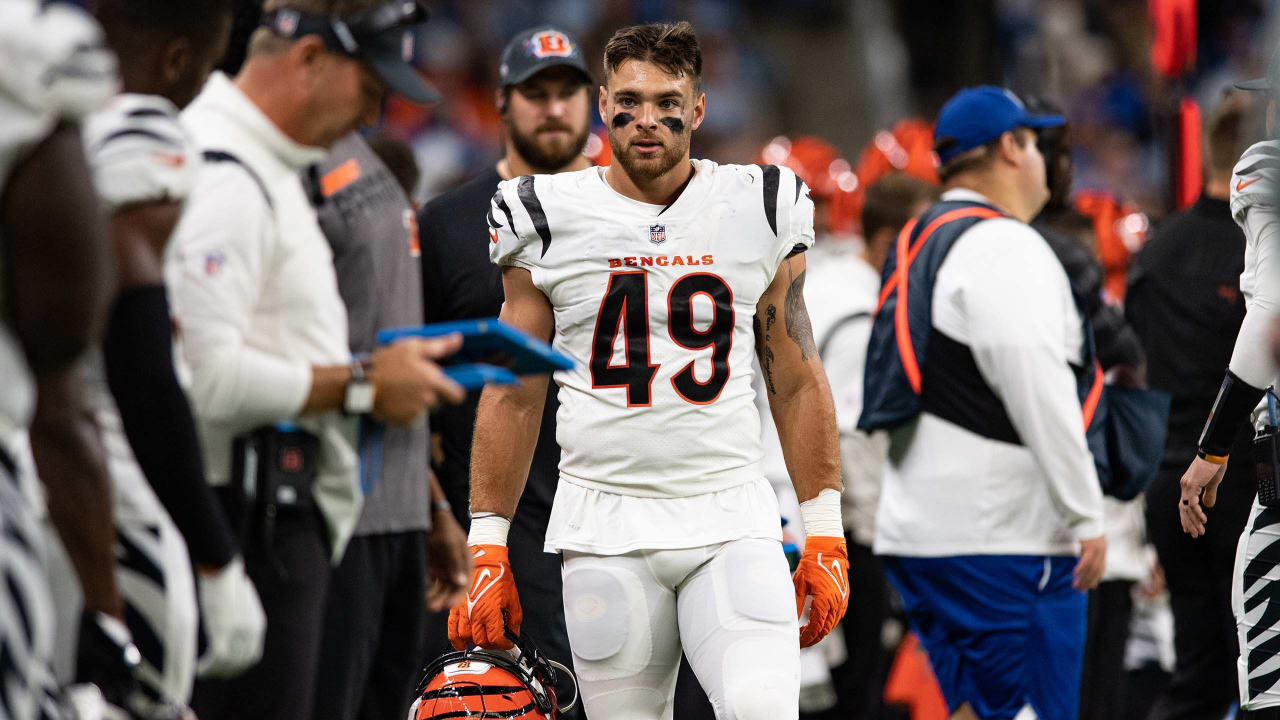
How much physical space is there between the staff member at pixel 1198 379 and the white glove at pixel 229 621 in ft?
11.4

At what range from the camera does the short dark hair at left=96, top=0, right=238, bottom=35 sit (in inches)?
122

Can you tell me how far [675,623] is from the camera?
13.0ft

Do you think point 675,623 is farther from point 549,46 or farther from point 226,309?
point 549,46

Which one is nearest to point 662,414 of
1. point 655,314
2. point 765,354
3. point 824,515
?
point 655,314

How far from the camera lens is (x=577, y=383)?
4020mm

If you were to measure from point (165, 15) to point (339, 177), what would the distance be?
25.3 inches

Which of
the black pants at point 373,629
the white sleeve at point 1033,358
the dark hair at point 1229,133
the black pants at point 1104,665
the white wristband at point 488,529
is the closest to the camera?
the black pants at point 373,629

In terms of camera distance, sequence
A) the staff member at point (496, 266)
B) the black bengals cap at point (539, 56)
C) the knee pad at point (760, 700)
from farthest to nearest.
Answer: the black bengals cap at point (539, 56), the staff member at point (496, 266), the knee pad at point (760, 700)

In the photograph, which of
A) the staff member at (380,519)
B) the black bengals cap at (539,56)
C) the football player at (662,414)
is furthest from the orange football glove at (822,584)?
the black bengals cap at (539,56)

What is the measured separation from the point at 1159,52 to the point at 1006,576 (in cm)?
375

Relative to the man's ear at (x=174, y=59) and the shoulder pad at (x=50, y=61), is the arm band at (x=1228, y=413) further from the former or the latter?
the shoulder pad at (x=50, y=61)

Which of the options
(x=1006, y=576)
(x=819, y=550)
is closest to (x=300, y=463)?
(x=819, y=550)

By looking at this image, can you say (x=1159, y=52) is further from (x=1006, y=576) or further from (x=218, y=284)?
(x=218, y=284)

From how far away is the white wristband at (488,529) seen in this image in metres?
4.12
